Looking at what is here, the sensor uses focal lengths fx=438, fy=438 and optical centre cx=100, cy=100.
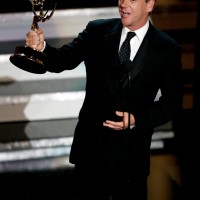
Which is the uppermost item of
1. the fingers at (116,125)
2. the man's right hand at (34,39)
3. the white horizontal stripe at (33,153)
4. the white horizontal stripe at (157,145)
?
the man's right hand at (34,39)

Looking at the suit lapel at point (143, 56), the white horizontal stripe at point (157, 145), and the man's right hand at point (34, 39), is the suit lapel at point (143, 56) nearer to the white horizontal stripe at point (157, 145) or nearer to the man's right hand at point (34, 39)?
the man's right hand at point (34, 39)

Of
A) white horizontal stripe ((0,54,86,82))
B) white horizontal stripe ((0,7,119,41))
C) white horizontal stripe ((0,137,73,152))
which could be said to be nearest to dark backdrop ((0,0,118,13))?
white horizontal stripe ((0,7,119,41))

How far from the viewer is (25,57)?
2.13 meters

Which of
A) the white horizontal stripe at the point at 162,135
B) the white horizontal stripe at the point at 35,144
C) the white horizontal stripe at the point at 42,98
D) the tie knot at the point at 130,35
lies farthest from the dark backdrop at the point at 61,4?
the tie knot at the point at 130,35

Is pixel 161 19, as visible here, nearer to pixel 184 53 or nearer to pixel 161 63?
pixel 184 53

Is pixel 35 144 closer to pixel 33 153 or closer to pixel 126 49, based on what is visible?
Result: pixel 33 153

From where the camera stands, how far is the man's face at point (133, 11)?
206cm

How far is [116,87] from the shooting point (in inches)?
82.6

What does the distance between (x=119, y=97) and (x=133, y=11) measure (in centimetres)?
42

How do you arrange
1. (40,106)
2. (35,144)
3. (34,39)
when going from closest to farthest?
(34,39) < (35,144) < (40,106)

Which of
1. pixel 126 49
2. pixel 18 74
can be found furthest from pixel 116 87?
pixel 18 74

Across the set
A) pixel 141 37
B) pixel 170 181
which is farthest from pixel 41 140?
pixel 141 37

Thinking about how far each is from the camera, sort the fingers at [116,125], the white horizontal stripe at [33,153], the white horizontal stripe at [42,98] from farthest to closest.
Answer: the white horizontal stripe at [42,98], the white horizontal stripe at [33,153], the fingers at [116,125]

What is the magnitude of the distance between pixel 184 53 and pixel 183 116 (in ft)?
2.23
